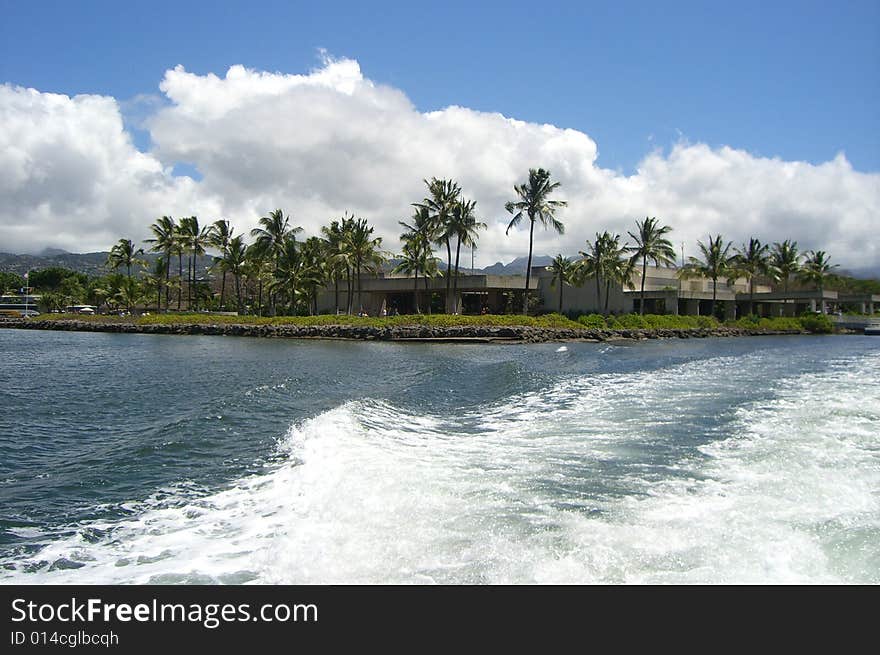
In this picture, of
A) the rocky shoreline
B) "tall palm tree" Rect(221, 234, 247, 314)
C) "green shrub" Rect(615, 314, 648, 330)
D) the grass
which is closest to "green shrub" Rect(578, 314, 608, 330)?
the grass

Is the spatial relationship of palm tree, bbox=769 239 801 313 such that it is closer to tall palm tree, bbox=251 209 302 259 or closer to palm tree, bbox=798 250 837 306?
palm tree, bbox=798 250 837 306

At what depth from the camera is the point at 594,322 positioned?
176 feet

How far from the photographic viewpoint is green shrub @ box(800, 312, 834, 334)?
207ft

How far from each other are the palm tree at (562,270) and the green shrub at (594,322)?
4838 millimetres

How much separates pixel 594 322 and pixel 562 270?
24.6 feet

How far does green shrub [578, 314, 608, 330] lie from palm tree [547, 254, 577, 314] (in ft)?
15.9

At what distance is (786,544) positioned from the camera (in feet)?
19.8

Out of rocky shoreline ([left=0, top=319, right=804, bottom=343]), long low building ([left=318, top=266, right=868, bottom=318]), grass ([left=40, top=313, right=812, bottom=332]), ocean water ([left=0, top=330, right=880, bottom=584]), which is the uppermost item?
long low building ([left=318, top=266, right=868, bottom=318])

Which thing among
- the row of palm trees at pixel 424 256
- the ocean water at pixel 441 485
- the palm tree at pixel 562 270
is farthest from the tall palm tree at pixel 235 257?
the ocean water at pixel 441 485

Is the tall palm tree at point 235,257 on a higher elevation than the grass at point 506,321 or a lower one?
higher

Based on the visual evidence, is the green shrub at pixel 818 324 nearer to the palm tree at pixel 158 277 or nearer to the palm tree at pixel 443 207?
the palm tree at pixel 443 207

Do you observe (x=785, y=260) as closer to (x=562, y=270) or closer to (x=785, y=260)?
(x=785, y=260)

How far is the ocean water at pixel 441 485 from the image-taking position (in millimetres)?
5703

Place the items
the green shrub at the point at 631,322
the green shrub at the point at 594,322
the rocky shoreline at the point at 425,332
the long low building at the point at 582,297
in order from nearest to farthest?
the rocky shoreline at the point at 425,332 < the green shrub at the point at 594,322 < the green shrub at the point at 631,322 < the long low building at the point at 582,297
